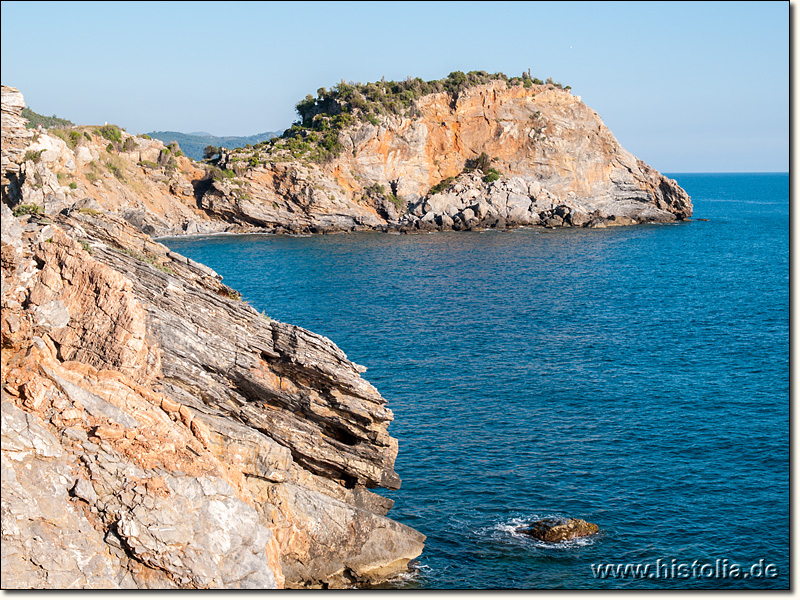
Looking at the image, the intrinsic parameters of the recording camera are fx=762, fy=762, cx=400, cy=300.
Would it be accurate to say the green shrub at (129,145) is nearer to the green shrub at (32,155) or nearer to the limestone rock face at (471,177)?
the limestone rock face at (471,177)

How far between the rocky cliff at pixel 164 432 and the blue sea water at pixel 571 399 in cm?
519

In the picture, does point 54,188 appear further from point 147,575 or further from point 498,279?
point 147,575

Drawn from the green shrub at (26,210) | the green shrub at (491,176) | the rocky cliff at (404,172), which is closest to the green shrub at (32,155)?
the rocky cliff at (404,172)

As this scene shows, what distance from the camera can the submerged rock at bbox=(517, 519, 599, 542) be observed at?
3002cm

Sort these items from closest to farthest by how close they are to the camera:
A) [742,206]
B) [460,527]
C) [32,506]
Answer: [32,506] → [460,527] → [742,206]

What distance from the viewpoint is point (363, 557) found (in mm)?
26625

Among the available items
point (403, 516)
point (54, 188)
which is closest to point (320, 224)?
point (54, 188)

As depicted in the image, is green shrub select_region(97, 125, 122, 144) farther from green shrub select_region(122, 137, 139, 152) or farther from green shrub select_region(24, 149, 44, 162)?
green shrub select_region(24, 149, 44, 162)

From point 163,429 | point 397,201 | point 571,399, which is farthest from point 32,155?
point 163,429

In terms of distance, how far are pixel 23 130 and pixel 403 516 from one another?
20.6 meters

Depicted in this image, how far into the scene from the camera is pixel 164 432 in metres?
20.8

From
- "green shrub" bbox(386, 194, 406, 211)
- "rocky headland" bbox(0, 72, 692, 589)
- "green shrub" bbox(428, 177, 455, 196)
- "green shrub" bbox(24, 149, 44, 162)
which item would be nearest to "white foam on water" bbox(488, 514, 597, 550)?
"rocky headland" bbox(0, 72, 692, 589)

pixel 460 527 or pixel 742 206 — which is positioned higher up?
pixel 742 206

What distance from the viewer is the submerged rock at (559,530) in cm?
3002
